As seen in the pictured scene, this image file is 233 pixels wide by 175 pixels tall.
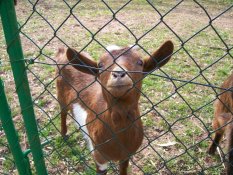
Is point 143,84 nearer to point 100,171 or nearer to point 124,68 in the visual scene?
point 100,171

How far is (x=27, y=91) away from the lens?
2361mm

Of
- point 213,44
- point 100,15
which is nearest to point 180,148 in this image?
point 213,44

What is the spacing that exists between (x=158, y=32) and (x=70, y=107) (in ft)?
14.4

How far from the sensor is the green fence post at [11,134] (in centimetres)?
250

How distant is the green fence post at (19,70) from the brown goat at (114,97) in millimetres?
260

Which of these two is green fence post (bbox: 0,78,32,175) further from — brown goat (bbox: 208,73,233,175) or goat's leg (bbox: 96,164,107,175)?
brown goat (bbox: 208,73,233,175)

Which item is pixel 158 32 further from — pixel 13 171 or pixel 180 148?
pixel 13 171

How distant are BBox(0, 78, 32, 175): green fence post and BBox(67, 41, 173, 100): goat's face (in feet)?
1.92

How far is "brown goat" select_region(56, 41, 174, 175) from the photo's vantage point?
2.37 meters

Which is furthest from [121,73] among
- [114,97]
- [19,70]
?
[19,70]

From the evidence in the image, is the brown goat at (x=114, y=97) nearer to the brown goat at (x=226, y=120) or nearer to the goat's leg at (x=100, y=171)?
the goat's leg at (x=100, y=171)

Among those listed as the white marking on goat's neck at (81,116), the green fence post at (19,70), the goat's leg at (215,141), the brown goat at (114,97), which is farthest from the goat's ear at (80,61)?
the goat's leg at (215,141)

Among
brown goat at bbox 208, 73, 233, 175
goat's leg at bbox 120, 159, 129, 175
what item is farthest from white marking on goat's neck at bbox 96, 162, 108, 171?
brown goat at bbox 208, 73, 233, 175

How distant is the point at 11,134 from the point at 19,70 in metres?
0.63
